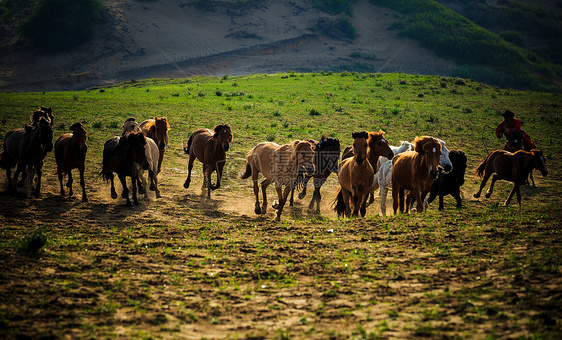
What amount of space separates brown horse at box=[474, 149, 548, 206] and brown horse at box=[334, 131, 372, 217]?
4.71 meters

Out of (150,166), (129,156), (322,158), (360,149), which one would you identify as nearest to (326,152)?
(322,158)

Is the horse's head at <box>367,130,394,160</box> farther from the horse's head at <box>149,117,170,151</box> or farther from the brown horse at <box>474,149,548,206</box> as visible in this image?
the horse's head at <box>149,117,170,151</box>

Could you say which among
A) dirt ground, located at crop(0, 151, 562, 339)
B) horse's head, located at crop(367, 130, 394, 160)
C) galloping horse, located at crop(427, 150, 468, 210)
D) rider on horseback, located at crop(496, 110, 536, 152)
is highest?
rider on horseback, located at crop(496, 110, 536, 152)

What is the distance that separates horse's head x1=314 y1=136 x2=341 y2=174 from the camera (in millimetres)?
14031

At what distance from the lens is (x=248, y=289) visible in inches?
240

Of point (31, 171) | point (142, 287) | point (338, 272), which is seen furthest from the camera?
point (31, 171)

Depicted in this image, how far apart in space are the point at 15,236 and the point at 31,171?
4.93m

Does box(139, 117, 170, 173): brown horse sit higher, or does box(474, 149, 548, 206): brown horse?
box(139, 117, 170, 173): brown horse

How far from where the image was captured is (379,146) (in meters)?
12.0

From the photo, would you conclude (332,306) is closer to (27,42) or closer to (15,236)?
(15,236)

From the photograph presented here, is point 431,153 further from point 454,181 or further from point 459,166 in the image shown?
point 459,166

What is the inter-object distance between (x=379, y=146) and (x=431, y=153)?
7.45ft

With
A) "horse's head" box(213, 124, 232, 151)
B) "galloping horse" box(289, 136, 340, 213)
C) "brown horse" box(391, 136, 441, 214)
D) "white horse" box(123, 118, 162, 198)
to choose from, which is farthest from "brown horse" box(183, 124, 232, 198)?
"brown horse" box(391, 136, 441, 214)

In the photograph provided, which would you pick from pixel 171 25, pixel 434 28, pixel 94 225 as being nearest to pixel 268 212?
pixel 94 225
